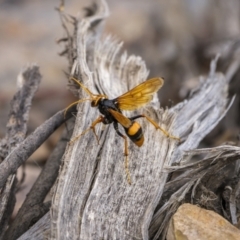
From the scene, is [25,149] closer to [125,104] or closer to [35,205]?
[35,205]

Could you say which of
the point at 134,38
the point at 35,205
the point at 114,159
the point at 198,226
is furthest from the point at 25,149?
the point at 134,38

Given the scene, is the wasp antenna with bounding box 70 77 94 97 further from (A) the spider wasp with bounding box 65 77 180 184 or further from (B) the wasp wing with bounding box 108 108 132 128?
(B) the wasp wing with bounding box 108 108 132 128

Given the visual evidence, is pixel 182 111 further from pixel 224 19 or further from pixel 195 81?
pixel 224 19

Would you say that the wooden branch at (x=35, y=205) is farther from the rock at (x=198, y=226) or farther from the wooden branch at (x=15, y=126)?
the rock at (x=198, y=226)

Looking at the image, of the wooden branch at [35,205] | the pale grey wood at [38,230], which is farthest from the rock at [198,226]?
the wooden branch at [35,205]

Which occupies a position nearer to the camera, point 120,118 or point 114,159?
point 114,159

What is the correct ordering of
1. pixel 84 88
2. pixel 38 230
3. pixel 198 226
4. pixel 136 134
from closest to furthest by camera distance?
pixel 198 226
pixel 38 230
pixel 136 134
pixel 84 88

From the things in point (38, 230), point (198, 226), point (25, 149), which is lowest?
point (198, 226)
